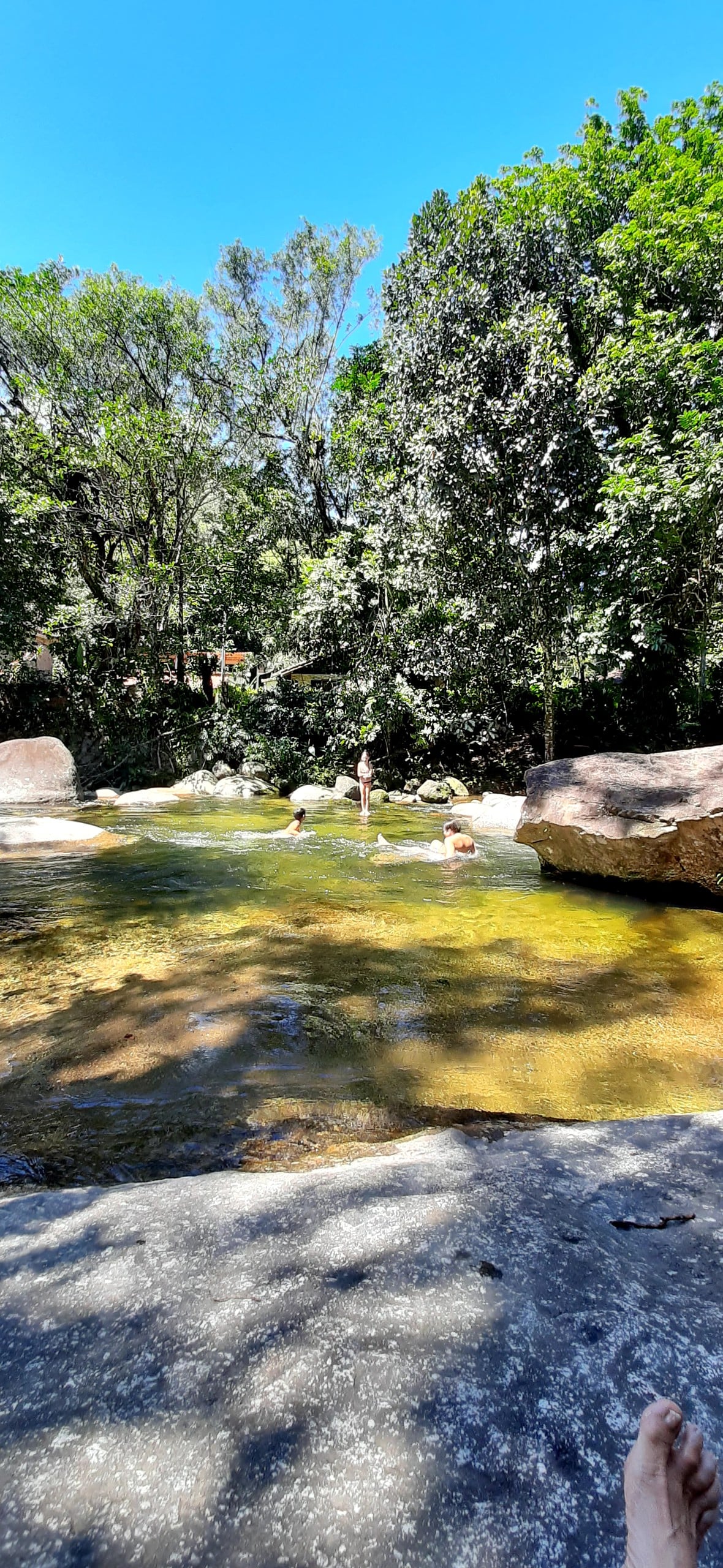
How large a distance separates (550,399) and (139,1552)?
49.6 ft

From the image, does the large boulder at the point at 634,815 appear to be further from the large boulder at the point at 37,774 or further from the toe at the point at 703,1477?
the large boulder at the point at 37,774

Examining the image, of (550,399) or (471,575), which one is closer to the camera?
(550,399)

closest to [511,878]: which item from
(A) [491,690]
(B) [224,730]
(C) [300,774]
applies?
(A) [491,690]

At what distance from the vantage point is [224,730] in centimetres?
2105

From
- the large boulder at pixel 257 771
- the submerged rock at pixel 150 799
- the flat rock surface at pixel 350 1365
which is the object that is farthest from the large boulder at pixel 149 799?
the flat rock surface at pixel 350 1365

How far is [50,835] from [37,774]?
574cm

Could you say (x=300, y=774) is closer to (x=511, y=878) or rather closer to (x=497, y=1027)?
(x=511, y=878)

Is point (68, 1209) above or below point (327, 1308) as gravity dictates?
below

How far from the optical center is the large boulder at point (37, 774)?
584 inches

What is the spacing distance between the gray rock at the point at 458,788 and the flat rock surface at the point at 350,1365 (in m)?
15.8

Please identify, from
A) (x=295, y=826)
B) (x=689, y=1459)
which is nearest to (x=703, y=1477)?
(x=689, y=1459)

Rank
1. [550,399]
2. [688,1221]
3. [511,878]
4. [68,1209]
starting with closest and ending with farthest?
1. [688,1221]
2. [68,1209]
3. [511,878]
4. [550,399]

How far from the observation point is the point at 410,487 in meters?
15.6

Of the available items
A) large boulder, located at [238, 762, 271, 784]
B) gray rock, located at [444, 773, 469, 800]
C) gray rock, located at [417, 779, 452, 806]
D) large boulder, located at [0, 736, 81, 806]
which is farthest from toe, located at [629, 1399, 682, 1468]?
large boulder, located at [238, 762, 271, 784]
